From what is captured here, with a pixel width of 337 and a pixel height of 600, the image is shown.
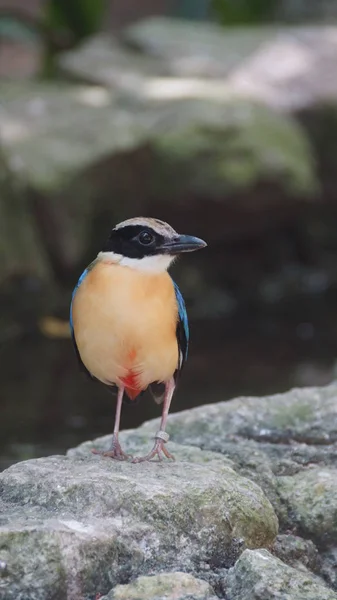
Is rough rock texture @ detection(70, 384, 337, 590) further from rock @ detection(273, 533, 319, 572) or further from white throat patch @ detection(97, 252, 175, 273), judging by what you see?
white throat patch @ detection(97, 252, 175, 273)

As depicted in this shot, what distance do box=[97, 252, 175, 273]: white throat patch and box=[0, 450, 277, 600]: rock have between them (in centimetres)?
68

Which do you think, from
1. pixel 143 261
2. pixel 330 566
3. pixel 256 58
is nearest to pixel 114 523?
pixel 330 566

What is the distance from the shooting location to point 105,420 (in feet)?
22.3

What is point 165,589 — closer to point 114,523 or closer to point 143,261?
point 114,523

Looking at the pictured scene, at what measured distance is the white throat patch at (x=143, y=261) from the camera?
363 cm

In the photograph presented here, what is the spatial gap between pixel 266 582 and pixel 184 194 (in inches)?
283

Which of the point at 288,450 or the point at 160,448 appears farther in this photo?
the point at 288,450

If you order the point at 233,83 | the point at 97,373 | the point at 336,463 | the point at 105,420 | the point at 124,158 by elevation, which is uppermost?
the point at 233,83

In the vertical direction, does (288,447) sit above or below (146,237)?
below

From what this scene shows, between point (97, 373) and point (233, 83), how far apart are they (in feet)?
25.4

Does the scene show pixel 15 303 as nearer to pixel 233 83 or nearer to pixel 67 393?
pixel 67 393

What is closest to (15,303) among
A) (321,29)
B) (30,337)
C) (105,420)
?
(30,337)

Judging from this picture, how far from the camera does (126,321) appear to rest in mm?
3541

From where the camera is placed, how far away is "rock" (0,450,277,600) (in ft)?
9.32
